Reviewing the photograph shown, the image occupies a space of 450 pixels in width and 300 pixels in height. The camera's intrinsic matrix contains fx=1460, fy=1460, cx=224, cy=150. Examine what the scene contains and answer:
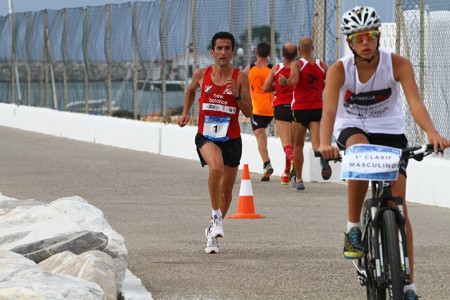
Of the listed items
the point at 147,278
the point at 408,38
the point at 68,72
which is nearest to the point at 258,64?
the point at 408,38

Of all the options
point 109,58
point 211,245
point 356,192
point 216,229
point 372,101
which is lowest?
point 211,245

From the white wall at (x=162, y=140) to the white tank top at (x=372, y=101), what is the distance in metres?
7.80

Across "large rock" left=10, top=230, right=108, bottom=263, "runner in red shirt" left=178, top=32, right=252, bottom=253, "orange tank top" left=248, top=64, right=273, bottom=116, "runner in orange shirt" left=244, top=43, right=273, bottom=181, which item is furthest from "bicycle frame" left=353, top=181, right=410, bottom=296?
"orange tank top" left=248, top=64, right=273, bottom=116

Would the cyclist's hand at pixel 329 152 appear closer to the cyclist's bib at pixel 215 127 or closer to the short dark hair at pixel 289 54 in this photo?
the cyclist's bib at pixel 215 127

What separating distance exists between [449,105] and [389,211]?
28.3ft

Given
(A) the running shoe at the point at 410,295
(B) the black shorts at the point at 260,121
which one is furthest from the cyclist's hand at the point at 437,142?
(B) the black shorts at the point at 260,121

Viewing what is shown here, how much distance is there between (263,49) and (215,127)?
8625 millimetres

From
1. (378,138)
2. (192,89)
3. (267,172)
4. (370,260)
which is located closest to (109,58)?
(267,172)

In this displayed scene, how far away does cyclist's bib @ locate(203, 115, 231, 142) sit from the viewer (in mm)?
11872

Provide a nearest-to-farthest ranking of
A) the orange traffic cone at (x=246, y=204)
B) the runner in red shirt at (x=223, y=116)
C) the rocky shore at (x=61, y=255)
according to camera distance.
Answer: the rocky shore at (x=61, y=255) → the runner in red shirt at (x=223, y=116) → the orange traffic cone at (x=246, y=204)

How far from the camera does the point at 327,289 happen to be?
929 centimetres

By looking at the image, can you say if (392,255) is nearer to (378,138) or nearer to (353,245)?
(353,245)

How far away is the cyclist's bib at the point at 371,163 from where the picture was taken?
7.36m

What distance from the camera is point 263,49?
2041 centimetres
